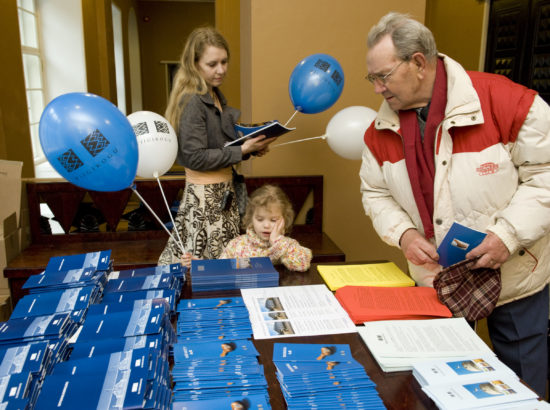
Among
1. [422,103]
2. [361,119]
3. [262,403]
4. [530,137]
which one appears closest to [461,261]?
[530,137]

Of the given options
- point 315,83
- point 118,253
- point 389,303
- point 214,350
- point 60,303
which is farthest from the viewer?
point 118,253

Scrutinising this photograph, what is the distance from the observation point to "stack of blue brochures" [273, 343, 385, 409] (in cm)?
94

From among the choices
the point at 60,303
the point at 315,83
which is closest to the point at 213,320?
the point at 60,303

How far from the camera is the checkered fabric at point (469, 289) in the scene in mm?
1318

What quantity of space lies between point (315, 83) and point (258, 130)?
40 cm

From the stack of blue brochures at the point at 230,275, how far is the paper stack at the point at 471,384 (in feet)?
2.07

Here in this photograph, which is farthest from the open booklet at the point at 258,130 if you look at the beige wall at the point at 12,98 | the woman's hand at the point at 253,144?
the beige wall at the point at 12,98

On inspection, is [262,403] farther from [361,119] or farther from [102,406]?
[361,119]

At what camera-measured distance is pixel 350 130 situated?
2.31 m

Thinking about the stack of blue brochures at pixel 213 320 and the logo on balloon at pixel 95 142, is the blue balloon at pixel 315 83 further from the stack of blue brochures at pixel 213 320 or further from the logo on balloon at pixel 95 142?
the stack of blue brochures at pixel 213 320

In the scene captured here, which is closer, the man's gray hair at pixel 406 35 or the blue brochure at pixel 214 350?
the blue brochure at pixel 214 350

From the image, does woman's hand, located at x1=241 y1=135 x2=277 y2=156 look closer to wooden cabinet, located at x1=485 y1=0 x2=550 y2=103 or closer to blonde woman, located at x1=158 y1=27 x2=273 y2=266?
blonde woman, located at x1=158 y1=27 x2=273 y2=266

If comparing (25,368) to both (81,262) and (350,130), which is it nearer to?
(81,262)

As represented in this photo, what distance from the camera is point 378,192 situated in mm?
1684
